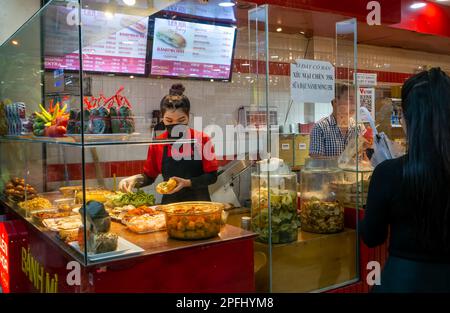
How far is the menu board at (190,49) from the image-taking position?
9.23ft

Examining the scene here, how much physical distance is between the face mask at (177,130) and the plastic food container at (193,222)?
0.45 metres

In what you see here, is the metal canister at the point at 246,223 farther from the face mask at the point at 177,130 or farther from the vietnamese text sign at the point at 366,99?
the vietnamese text sign at the point at 366,99

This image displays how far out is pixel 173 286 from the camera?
1976 millimetres

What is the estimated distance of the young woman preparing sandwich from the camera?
2.49 m

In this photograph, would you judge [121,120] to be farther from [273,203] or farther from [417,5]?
[417,5]

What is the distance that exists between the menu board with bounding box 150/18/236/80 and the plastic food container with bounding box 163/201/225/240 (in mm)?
1035

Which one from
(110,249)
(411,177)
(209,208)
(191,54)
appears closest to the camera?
(411,177)

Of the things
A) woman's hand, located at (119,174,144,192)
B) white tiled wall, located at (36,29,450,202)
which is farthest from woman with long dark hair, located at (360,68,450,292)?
woman's hand, located at (119,174,144,192)

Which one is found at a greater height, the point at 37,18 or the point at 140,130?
the point at 37,18

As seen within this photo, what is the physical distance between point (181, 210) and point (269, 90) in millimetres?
760

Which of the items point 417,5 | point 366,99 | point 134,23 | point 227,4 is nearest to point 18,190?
point 134,23

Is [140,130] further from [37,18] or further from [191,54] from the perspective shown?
[37,18]

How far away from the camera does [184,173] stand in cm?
297

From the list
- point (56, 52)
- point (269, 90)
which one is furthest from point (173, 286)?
point (56, 52)
